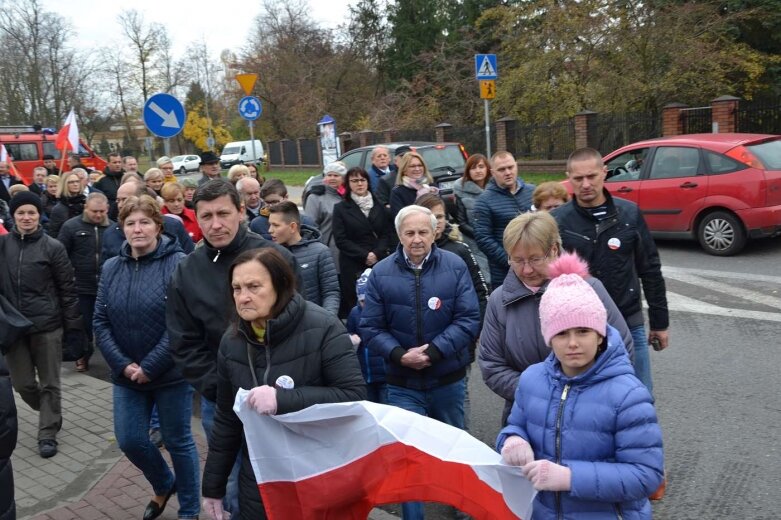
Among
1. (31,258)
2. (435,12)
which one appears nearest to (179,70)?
(435,12)

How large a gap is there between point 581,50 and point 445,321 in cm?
2152

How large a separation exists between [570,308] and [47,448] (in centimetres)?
474

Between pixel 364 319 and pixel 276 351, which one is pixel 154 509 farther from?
pixel 276 351

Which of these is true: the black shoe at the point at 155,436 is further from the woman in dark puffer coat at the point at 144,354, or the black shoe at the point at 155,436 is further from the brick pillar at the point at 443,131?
the brick pillar at the point at 443,131

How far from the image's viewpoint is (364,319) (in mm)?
4293

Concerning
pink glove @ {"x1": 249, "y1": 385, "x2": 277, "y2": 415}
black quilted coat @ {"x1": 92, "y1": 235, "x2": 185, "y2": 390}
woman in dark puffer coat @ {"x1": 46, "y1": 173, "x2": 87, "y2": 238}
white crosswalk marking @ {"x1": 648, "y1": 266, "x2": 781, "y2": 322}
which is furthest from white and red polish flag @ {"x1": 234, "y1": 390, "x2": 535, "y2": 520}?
woman in dark puffer coat @ {"x1": 46, "y1": 173, "x2": 87, "y2": 238}

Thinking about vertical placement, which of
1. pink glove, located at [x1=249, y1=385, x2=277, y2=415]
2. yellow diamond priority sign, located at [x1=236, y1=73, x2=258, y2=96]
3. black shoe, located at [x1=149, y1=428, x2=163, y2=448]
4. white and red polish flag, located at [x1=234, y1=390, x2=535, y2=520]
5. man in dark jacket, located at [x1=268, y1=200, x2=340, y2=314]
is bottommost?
black shoe, located at [x1=149, y1=428, x2=163, y2=448]

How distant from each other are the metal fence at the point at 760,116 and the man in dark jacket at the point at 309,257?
1574 cm

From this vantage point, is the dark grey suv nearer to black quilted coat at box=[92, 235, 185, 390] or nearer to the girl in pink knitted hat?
black quilted coat at box=[92, 235, 185, 390]

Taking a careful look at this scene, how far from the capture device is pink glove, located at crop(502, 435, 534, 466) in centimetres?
256

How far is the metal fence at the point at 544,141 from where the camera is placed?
77.9 feet

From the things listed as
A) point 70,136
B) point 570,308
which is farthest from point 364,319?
point 70,136

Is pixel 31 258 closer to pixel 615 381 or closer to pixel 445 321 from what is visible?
pixel 445 321

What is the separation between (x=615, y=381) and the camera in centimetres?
246
